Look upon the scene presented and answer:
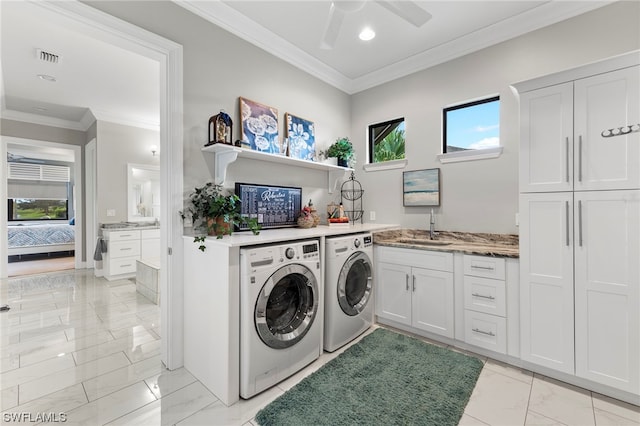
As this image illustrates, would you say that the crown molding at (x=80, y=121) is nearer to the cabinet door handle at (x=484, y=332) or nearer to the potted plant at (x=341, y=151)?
the potted plant at (x=341, y=151)

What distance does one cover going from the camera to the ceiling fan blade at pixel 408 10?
1625 mm

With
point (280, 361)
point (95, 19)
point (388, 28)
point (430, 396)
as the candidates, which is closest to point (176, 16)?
point (95, 19)

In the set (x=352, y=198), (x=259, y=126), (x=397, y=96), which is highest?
(x=397, y=96)

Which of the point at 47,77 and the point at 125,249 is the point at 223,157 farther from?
the point at 125,249

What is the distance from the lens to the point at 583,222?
1.80 metres

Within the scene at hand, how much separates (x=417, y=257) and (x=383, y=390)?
3.83 feet

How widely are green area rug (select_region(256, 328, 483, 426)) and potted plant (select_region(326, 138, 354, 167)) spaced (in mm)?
2067

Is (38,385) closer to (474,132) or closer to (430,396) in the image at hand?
(430,396)

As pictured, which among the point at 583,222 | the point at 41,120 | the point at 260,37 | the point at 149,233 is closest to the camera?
the point at 583,222

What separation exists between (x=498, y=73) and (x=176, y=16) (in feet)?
9.51

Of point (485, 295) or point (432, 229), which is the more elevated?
point (432, 229)

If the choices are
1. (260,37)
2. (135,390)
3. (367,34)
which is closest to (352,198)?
(367,34)

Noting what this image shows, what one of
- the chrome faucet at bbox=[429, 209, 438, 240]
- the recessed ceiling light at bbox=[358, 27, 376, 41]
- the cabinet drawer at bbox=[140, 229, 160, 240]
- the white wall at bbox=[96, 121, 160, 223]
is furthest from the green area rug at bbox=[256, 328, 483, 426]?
the white wall at bbox=[96, 121, 160, 223]

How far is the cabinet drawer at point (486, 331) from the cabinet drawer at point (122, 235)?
528 centimetres
